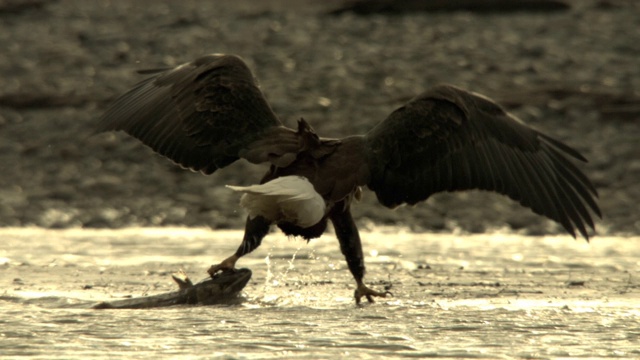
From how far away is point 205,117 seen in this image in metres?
7.27

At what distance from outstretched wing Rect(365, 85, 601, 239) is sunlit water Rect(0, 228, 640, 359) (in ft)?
1.80

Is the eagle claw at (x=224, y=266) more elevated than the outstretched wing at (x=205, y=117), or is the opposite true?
the outstretched wing at (x=205, y=117)

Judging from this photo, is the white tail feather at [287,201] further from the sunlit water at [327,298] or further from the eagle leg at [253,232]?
the sunlit water at [327,298]

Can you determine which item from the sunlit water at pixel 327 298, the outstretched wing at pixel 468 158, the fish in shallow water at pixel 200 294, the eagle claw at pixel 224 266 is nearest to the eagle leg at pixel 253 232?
the eagle claw at pixel 224 266

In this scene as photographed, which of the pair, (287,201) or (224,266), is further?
(224,266)

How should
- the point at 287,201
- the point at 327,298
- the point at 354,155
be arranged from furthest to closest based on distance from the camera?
1. the point at 327,298
2. the point at 354,155
3. the point at 287,201

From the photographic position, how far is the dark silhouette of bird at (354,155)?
22.6 ft

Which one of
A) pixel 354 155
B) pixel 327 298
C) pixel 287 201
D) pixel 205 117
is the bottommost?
pixel 327 298

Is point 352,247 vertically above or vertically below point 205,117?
below

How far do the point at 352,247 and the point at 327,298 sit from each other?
1.06 ft

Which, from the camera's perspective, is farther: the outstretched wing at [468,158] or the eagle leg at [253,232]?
the eagle leg at [253,232]

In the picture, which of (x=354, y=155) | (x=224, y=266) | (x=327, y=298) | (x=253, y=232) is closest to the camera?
(x=354, y=155)

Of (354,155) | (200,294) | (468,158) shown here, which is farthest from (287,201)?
(468,158)

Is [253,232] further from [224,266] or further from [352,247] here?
[352,247]
